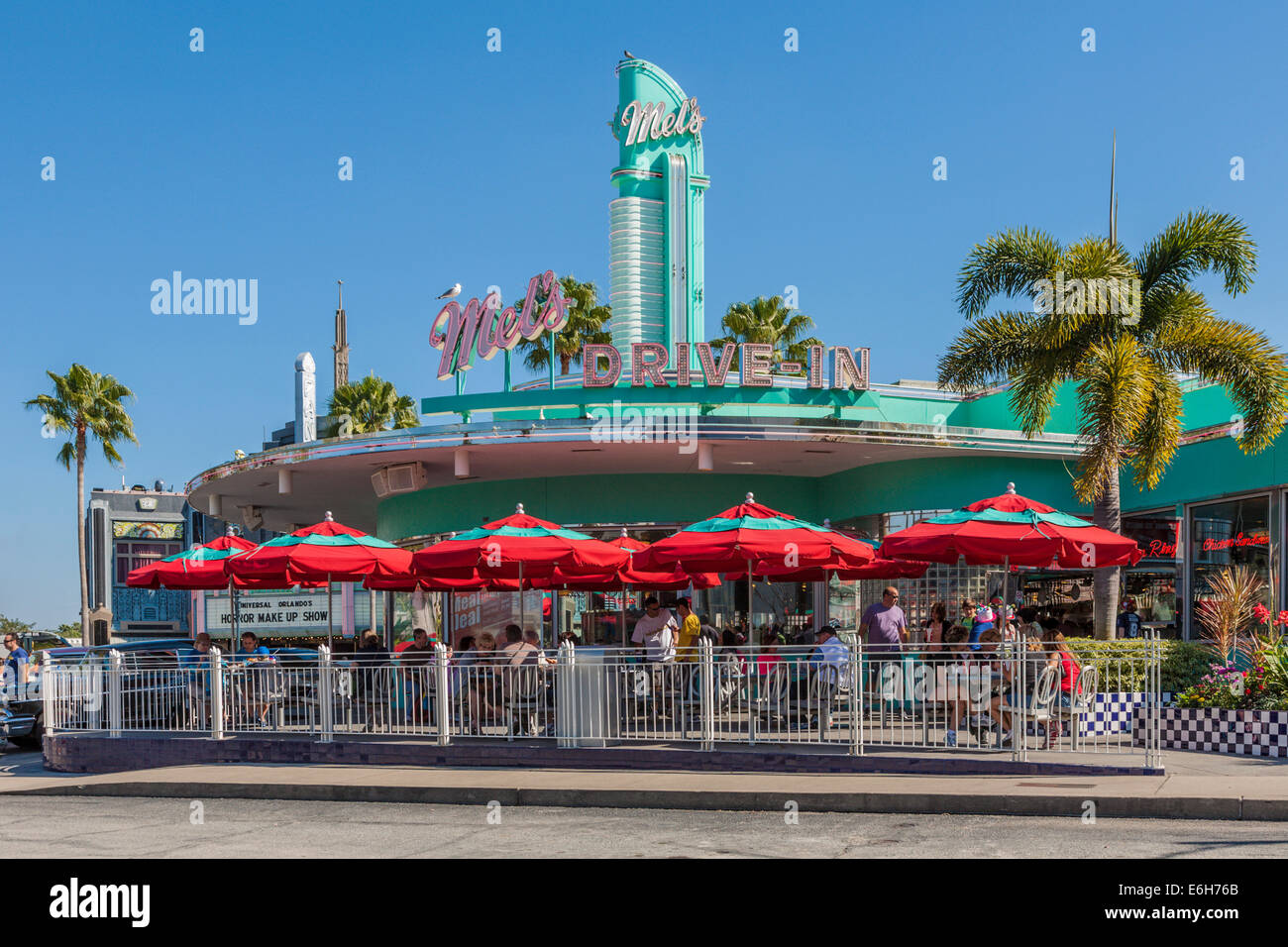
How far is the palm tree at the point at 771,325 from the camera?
47750 millimetres

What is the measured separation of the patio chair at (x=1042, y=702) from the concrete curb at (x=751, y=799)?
186 cm

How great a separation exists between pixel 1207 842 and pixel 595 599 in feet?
59.6

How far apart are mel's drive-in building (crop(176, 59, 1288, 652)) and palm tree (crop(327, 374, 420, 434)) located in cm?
2123

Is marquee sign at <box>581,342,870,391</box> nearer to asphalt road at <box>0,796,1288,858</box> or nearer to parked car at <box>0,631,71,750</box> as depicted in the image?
parked car at <box>0,631,71,750</box>

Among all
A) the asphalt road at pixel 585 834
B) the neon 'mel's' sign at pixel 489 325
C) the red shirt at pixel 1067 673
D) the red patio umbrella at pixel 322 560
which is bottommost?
the asphalt road at pixel 585 834

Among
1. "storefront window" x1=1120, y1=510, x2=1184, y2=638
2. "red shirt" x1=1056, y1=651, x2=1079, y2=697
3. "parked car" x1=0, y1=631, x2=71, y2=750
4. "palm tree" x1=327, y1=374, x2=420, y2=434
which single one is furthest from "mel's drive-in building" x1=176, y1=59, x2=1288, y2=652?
"palm tree" x1=327, y1=374, x2=420, y2=434

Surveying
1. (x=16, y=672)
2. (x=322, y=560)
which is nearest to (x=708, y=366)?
(x=322, y=560)

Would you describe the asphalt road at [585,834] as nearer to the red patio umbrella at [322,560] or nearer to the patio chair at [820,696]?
the patio chair at [820,696]

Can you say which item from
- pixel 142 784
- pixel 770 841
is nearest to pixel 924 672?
pixel 770 841

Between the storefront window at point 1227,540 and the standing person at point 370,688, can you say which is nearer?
the standing person at point 370,688

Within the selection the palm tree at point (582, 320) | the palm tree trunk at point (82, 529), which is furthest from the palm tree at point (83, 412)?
the palm tree at point (582, 320)

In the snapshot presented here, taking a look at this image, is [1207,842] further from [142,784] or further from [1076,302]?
[1076,302]

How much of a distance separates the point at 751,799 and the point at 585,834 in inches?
86.0

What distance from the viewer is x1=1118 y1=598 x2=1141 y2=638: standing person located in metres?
23.0
